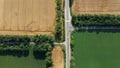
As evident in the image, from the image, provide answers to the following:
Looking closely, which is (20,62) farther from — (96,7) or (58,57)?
(96,7)

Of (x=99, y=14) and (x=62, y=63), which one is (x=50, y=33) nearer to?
(x=62, y=63)

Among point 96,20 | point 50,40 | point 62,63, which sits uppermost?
point 96,20

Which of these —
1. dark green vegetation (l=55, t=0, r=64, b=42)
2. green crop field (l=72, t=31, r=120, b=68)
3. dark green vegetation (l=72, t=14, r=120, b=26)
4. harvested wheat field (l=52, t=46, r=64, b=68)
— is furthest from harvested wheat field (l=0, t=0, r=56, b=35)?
green crop field (l=72, t=31, r=120, b=68)

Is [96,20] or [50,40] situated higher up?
[96,20]

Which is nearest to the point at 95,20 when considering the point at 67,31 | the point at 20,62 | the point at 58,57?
the point at 67,31

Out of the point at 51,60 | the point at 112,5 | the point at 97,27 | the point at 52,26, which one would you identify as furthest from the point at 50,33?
the point at 112,5

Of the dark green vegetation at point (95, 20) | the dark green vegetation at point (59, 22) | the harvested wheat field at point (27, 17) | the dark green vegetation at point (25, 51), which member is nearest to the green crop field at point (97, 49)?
the dark green vegetation at point (95, 20)
